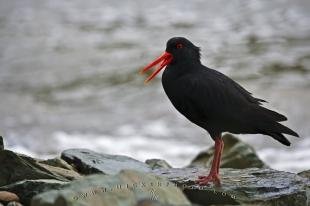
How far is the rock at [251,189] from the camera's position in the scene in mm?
5617

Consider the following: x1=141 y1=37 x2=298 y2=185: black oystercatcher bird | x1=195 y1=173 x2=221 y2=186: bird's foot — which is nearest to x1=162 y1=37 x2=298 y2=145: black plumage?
x1=141 y1=37 x2=298 y2=185: black oystercatcher bird

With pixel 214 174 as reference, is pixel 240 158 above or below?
above

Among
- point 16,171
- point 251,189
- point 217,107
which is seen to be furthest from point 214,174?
point 16,171

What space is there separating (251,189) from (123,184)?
195 cm

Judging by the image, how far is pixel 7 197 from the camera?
508 cm

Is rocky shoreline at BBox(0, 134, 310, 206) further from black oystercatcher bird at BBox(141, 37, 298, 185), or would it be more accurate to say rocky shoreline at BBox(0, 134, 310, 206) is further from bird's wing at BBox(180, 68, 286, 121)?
bird's wing at BBox(180, 68, 286, 121)

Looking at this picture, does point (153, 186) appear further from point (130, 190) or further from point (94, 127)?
point (94, 127)

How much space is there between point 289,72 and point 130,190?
36.9ft

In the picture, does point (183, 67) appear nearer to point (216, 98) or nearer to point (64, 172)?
point (216, 98)

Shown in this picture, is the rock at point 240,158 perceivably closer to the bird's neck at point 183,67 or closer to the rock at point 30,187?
the bird's neck at point 183,67

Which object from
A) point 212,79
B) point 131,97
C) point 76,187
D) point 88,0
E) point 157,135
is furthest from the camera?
point 88,0

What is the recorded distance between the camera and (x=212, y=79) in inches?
239

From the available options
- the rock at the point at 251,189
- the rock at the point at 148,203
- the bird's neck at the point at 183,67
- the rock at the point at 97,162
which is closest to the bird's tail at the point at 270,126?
the rock at the point at 251,189

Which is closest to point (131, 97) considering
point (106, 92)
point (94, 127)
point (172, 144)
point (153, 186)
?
point (106, 92)
